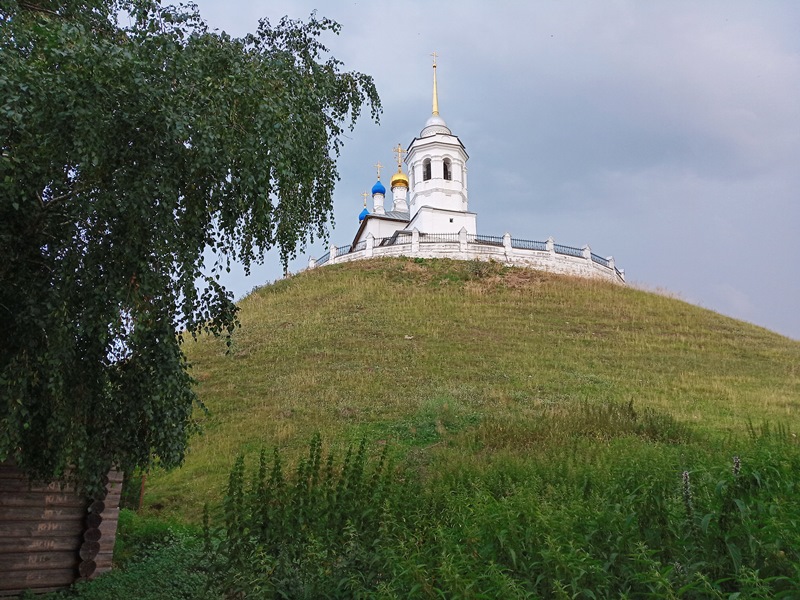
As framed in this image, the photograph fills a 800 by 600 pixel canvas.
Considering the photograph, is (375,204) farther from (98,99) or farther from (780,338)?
(98,99)

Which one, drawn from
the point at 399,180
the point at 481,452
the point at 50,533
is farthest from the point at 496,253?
the point at 50,533

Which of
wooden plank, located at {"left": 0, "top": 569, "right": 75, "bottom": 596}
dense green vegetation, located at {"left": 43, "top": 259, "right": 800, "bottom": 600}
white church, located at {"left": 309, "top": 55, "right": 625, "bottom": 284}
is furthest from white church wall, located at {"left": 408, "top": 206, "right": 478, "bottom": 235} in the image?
wooden plank, located at {"left": 0, "top": 569, "right": 75, "bottom": 596}

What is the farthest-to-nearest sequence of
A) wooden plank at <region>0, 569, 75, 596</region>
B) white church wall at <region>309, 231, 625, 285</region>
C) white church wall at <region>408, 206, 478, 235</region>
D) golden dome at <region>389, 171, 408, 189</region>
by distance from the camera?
golden dome at <region>389, 171, 408, 189</region>, white church wall at <region>408, 206, 478, 235</region>, white church wall at <region>309, 231, 625, 285</region>, wooden plank at <region>0, 569, 75, 596</region>

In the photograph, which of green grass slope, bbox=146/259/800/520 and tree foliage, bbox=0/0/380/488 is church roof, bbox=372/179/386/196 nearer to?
green grass slope, bbox=146/259/800/520

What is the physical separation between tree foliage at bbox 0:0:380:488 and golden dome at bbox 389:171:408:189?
6032 centimetres

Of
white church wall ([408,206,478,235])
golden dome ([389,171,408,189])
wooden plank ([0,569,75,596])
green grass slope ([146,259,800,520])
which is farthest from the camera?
golden dome ([389,171,408,189])

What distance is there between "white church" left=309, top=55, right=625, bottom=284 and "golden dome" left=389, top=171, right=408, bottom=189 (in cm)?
10

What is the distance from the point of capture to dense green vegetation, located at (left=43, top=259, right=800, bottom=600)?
562cm

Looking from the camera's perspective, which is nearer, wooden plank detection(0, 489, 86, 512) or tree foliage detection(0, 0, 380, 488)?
tree foliage detection(0, 0, 380, 488)

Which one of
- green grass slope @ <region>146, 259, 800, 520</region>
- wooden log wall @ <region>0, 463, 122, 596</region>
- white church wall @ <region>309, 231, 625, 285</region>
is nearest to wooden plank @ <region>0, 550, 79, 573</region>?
wooden log wall @ <region>0, 463, 122, 596</region>

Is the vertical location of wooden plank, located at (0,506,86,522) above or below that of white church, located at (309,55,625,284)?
below

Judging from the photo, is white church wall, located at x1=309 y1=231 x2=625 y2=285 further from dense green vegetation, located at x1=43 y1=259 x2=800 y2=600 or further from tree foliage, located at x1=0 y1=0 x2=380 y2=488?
→ tree foliage, located at x1=0 y1=0 x2=380 y2=488

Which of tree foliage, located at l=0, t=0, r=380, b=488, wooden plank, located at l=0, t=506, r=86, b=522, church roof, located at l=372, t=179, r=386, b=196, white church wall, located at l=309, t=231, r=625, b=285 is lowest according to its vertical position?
wooden plank, located at l=0, t=506, r=86, b=522

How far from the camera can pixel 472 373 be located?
2484cm
